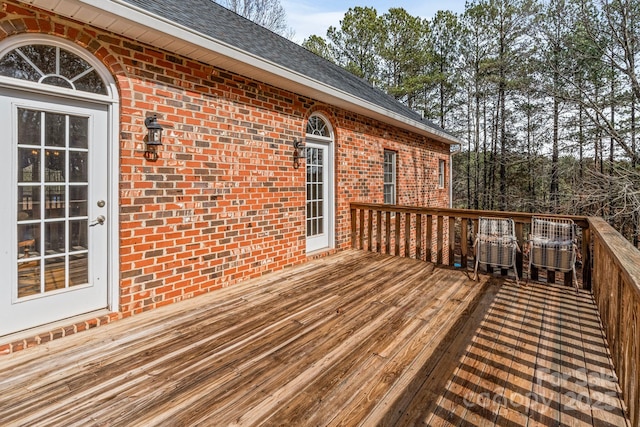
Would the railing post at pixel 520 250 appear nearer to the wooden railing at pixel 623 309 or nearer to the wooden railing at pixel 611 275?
the wooden railing at pixel 611 275

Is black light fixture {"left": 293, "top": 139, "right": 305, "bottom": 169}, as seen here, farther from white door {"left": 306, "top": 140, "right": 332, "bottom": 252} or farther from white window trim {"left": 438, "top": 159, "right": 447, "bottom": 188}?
white window trim {"left": 438, "top": 159, "right": 447, "bottom": 188}

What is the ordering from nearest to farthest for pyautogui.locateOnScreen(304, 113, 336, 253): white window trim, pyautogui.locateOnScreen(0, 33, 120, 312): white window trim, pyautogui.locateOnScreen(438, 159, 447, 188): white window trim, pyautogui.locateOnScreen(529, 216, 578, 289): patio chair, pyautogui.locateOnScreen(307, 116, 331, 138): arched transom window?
pyautogui.locateOnScreen(0, 33, 120, 312): white window trim, pyautogui.locateOnScreen(529, 216, 578, 289): patio chair, pyautogui.locateOnScreen(307, 116, 331, 138): arched transom window, pyautogui.locateOnScreen(304, 113, 336, 253): white window trim, pyautogui.locateOnScreen(438, 159, 447, 188): white window trim

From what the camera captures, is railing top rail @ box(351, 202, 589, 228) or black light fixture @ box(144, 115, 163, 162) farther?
railing top rail @ box(351, 202, 589, 228)

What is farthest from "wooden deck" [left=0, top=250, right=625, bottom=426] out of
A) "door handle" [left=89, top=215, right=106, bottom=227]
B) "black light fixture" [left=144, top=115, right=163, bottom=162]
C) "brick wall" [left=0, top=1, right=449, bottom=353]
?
"black light fixture" [left=144, top=115, right=163, bottom=162]

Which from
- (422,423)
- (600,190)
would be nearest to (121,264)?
(422,423)

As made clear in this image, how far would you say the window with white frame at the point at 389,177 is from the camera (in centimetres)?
736

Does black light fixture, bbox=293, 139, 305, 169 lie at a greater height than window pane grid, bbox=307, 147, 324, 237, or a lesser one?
greater

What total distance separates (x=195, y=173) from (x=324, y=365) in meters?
2.41

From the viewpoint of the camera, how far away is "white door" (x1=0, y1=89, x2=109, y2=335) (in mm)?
2426

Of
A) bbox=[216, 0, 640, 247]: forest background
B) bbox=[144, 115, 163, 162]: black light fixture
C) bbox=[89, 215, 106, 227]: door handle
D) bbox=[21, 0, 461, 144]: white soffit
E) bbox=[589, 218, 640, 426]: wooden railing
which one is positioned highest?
bbox=[216, 0, 640, 247]: forest background

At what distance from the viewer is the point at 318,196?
5453 mm

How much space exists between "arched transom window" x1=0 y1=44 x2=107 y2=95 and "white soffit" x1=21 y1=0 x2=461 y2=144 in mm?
321

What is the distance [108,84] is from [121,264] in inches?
65.1

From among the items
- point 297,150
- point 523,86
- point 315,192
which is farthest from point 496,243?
point 523,86
